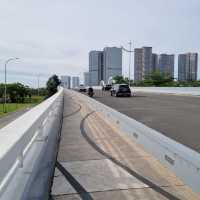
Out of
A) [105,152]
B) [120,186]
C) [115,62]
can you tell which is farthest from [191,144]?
[115,62]

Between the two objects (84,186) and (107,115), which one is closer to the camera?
(84,186)

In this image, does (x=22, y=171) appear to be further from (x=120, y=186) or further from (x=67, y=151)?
(x=67, y=151)

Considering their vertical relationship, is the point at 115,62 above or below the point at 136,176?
above

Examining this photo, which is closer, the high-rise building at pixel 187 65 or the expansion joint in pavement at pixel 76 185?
the expansion joint in pavement at pixel 76 185

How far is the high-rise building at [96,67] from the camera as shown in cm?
14734

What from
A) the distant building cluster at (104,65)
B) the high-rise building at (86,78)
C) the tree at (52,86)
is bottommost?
the tree at (52,86)

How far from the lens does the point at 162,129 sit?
43.1 feet

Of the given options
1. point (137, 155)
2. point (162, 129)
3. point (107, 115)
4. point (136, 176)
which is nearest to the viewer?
point (136, 176)

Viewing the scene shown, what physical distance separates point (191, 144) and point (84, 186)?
4.30 metres

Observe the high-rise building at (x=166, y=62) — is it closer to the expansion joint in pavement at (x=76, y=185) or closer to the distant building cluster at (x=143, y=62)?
the distant building cluster at (x=143, y=62)

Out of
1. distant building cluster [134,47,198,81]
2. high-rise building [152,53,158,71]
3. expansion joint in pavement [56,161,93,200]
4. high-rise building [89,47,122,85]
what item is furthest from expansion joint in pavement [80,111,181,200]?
high-rise building [152,53,158,71]

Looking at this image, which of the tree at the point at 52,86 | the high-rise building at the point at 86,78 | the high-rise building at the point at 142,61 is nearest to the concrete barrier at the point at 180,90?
the tree at the point at 52,86

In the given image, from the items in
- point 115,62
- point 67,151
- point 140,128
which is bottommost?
point 67,151

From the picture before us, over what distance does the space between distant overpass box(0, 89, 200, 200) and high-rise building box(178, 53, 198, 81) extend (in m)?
136
